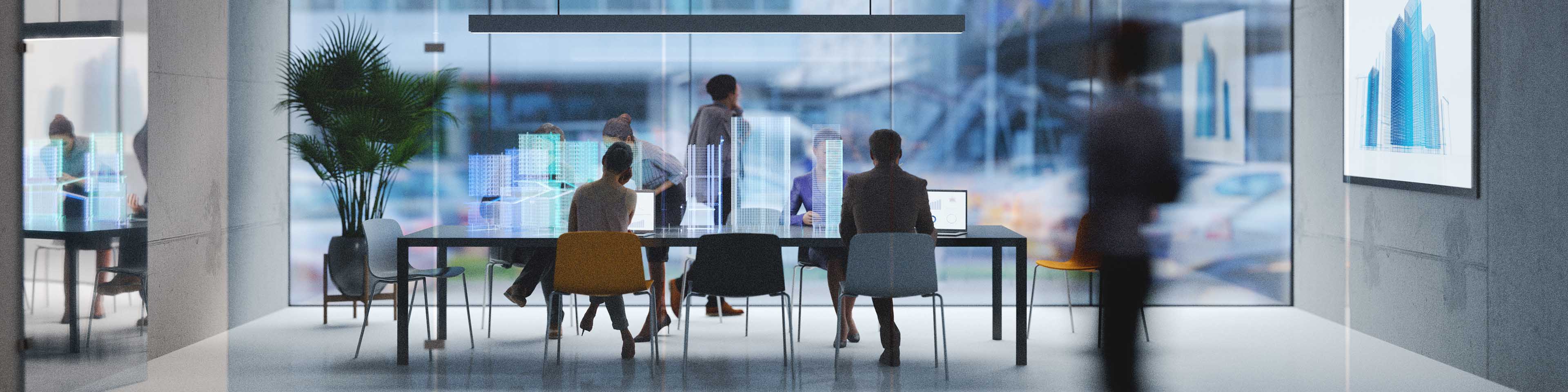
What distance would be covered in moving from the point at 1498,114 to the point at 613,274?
3.98 meters

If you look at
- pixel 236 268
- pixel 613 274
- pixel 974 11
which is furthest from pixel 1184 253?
pixel 236 268

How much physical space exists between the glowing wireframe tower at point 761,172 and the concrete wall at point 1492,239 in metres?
3.01

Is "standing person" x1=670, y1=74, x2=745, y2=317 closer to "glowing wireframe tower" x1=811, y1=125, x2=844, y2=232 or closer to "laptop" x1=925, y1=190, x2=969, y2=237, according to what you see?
"glowing wireframe tower" x1=811, y1=125, x2=844, y2=232

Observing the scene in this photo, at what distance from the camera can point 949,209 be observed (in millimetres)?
5641

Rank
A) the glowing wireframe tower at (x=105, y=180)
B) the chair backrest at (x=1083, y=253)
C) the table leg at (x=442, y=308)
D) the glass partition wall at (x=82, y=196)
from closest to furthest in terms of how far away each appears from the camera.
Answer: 1. the glass partition wall at (x=82, y=196)
2. the glowing wireframe tower at (x=105, y=180)
3. the table leg at (x=442, y=308)
4. the chair backrest at (x=1083, y=253)

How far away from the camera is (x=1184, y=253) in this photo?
7.45 meters

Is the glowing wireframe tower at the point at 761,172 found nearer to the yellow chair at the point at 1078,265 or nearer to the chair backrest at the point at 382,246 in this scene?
the yellow chair at the point at 1078,265

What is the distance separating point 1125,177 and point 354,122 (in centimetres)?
491

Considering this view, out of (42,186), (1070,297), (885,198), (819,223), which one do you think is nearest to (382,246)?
(42,186)

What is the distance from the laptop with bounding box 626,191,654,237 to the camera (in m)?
5.68

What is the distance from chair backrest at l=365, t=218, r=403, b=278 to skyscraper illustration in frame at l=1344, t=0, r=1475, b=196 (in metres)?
5.15

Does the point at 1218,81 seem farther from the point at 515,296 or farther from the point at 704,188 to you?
the point at 515,296

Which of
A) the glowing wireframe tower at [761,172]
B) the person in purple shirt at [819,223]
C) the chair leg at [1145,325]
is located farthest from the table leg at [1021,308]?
the glowing wireframe tower at [761,172]

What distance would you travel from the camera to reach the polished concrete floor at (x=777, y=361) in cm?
478
